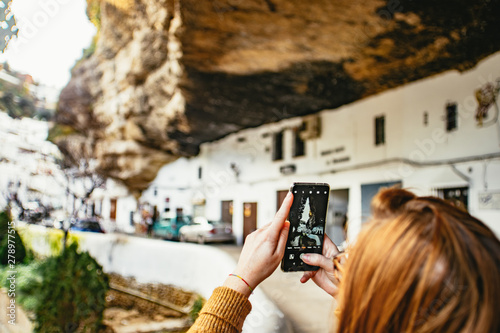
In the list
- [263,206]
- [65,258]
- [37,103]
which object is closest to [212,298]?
[65,258]

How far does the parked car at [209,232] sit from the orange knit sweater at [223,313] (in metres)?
13.1

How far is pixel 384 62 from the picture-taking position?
24.8 feet

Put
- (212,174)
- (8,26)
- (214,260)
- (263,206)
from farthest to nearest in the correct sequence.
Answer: (212,174) → (263,206) → (214,260) → (8,26)

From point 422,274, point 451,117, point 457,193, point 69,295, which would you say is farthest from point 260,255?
point 451,117

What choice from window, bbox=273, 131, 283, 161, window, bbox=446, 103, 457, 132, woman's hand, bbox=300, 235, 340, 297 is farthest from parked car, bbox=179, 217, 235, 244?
woman's hand, bbox=300, 235, 340, 297

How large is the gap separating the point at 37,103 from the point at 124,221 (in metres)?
7.55

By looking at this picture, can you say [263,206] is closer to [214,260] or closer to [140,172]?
[214,260]

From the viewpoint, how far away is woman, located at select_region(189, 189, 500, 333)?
1.95 feet

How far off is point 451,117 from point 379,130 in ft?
6.57

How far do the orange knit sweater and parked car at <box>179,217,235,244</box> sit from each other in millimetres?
13134

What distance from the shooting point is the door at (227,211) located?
14977 mm

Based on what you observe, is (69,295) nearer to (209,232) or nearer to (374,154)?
(374,154)

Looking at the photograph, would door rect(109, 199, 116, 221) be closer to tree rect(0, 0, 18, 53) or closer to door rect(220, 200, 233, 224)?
door rect(220, 200, 233, 224)

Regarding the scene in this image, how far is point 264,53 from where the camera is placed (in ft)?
23.6
